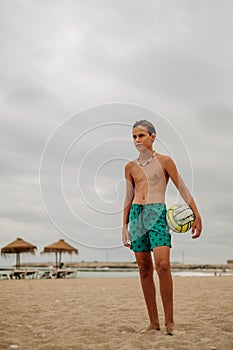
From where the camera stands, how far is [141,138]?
488 centimetres

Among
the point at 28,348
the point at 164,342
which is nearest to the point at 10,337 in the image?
the point at 28,348

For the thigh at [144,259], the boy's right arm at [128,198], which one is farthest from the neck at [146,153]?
the thigh at [144,259]

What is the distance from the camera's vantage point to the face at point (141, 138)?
488 cm

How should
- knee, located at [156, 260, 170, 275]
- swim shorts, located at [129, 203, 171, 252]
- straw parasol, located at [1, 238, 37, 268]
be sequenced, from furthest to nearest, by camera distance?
straw parasol, located at [1, 238, 37, 268]
swim shorts, located at [129, 203, 171, 252]
knee, located at [156, 260, 170, 275]

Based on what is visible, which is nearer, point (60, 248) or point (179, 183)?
point (179, 183)

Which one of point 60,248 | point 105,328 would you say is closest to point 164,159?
point 105,328

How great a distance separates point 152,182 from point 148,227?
493 mm

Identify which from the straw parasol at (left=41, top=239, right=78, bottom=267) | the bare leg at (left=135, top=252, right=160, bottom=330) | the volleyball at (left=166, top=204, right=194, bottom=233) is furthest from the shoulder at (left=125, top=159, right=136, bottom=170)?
the straw parasol at (left=41, top=239, right=78, bottom=267)

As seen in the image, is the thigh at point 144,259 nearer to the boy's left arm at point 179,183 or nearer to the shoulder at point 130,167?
the boy's left arm at point 179,183

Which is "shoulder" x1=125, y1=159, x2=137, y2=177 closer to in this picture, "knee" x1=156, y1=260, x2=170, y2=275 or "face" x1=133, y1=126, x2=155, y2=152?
"face" x1=133, y1=126, x2=155, y2=152

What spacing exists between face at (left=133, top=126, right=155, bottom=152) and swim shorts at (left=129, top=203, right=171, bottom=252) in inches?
25.1

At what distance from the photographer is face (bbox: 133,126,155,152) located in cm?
488

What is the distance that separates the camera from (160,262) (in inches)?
174

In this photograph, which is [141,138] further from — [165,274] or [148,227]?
[165,274]
